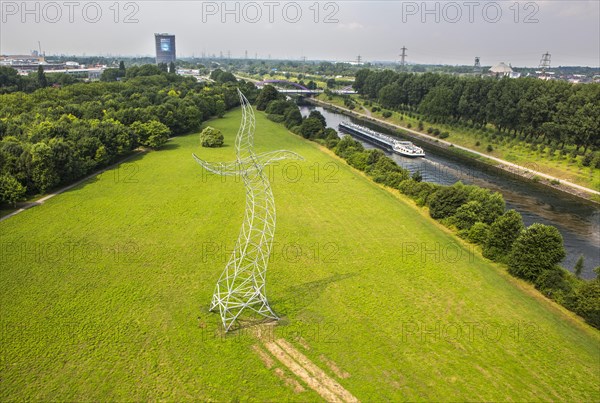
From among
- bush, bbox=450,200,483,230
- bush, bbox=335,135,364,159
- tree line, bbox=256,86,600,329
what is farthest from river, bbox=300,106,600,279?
bush, bbox=335,135,364,159

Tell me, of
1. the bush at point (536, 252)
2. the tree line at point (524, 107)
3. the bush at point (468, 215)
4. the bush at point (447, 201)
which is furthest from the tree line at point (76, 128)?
the tree line at point (524, 107)

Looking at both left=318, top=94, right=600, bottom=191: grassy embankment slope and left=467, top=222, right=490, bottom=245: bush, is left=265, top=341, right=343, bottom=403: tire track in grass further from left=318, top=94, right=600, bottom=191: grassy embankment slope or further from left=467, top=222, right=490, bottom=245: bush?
left=318, top=94, right=600, bottom=191: grassy embankment slope

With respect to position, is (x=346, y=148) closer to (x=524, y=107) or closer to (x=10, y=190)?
(x=524, y=107)

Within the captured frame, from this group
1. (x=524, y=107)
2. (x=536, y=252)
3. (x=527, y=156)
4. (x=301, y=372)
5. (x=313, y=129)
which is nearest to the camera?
(x=301, y=372)

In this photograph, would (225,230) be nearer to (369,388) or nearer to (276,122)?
(369,388)

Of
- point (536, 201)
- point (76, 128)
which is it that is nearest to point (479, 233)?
point (536, 201)

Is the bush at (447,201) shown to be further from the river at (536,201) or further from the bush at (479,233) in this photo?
the river at (536,201)
